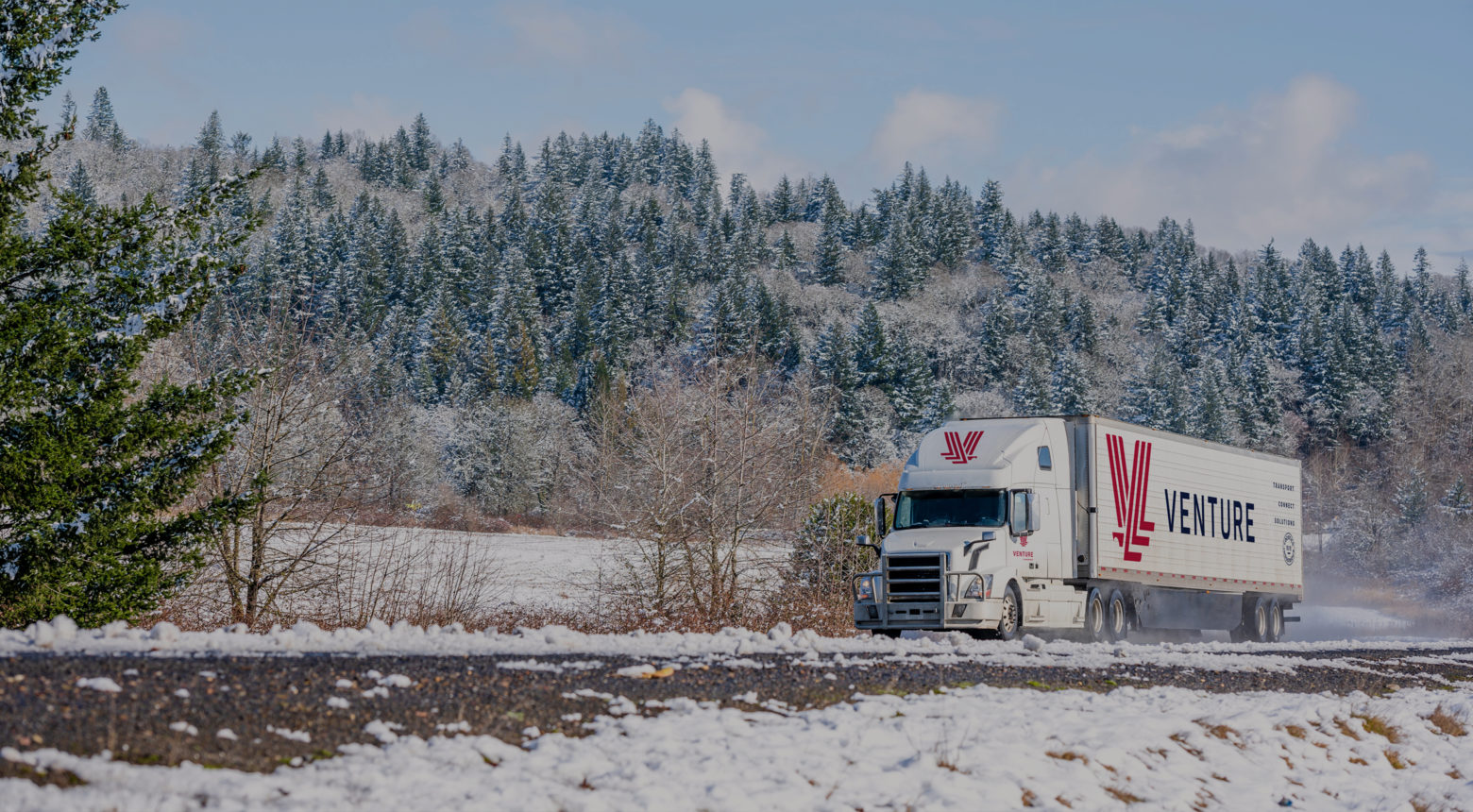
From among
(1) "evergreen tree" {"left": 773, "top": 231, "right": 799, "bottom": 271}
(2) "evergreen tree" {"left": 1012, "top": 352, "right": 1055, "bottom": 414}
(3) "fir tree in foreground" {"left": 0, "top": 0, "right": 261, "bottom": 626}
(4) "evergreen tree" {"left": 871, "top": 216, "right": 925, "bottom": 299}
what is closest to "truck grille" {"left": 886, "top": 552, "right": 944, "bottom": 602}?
(3) "fir tree in foreground" {"left": 0, "top": 0, "right": 261, "bottom": 626}

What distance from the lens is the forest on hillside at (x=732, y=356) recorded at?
78.2 ft

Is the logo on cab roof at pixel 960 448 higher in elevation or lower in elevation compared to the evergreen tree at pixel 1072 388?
lower

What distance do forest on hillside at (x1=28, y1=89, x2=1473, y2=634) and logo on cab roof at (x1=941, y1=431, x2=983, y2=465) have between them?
21.2 ft

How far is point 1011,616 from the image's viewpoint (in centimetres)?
1994

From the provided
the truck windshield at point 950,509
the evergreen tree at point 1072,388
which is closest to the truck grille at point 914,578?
the truck windshield at point 950,509

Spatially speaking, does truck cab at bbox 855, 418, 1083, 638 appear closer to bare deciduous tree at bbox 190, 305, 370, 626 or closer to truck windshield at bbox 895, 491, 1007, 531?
truck windshield at bbox 895, 491, 1007, 531

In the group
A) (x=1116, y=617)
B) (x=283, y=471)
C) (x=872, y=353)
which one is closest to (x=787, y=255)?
(x=872, y=353)

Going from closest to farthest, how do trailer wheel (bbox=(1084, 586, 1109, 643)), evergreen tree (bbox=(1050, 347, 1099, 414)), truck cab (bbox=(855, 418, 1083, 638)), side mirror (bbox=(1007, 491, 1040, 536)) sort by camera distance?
truck cab (bbox=(855, 418, 1083, 638)) < side mirror (bbox=(1007, 491, 1040, 536)) < trailer wheel (bbox=(1084, 586, 1109, 643)) < evergreen tree (bbox=(1050, 347, 1099, 414))

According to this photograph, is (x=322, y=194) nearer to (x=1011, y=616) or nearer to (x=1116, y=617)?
(x=1116, y=617)

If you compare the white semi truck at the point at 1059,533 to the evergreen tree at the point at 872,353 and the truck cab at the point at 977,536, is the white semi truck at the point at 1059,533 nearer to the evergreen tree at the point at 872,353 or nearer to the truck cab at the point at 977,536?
the truck cab at the point at 977,536

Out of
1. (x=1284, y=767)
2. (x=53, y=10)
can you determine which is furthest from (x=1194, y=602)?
(x=53, y=10)

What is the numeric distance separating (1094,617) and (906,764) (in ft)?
49.4

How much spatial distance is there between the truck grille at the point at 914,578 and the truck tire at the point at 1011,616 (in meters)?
1.22

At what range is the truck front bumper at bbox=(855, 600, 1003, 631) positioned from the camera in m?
19.1
